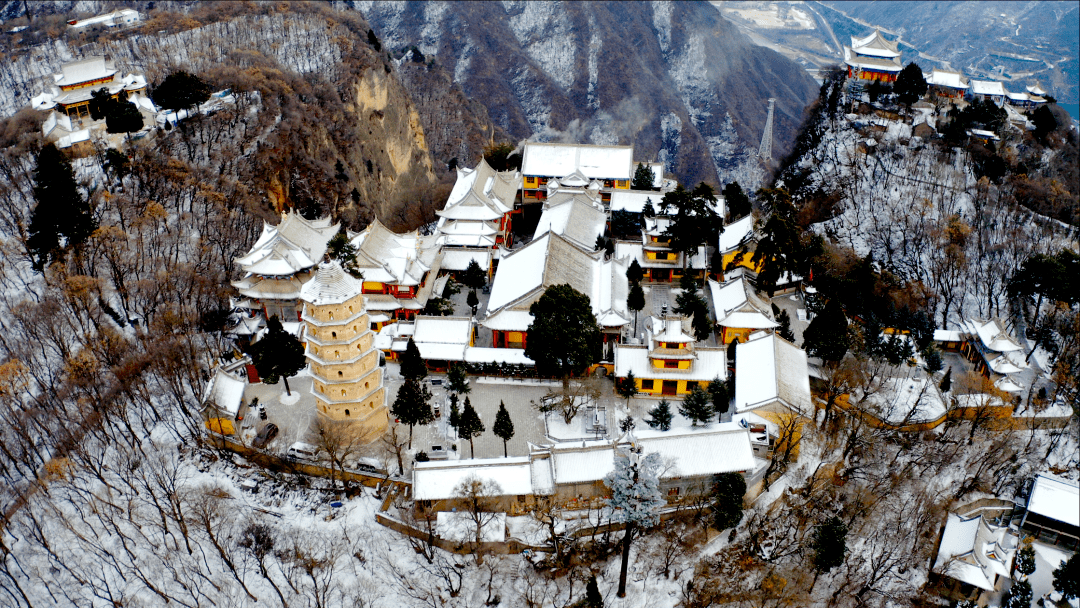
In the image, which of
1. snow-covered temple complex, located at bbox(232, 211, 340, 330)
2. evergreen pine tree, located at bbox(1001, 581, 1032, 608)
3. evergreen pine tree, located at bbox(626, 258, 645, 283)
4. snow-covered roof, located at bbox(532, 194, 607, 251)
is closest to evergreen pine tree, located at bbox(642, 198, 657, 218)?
snow-covered roof, located at bbox(532, 194, 607, 251)

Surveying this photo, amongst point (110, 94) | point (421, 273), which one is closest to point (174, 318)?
point (421, 273)

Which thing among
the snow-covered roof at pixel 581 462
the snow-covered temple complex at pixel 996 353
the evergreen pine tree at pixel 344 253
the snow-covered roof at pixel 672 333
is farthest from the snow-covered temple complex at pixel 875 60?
the snow-covered roof at pixel 581 462

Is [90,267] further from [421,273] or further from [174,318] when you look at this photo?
[421,273]

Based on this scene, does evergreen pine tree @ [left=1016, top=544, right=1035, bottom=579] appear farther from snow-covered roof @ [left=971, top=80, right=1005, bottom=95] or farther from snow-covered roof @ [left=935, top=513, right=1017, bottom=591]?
snow-covered roof @ [left=971, top=80, right=1005, bottom=95]

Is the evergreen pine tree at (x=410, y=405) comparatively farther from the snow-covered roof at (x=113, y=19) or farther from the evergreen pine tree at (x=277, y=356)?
the snow-covered roof at (x=113, y=19)

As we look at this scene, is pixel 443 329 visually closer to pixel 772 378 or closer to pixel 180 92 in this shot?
pixel 772 378

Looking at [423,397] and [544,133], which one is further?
[544,133]

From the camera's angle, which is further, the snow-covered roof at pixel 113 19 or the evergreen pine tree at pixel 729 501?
the snow-covered roof at pixel 113 19
